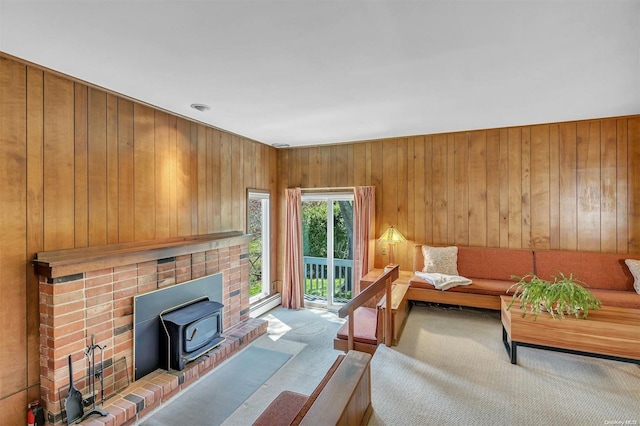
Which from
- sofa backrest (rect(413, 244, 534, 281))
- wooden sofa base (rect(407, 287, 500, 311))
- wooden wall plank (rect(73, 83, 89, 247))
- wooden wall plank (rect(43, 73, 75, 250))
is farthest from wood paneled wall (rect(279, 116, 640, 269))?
wooden wall plank (rect(43, 73, 75, 250))

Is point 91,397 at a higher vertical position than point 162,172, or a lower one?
lower

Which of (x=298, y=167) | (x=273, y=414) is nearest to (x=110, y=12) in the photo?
(x=273, y=414)

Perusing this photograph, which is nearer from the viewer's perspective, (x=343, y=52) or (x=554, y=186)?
(x=343, y=52)

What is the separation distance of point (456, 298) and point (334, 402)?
105 inches

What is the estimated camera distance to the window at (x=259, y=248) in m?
5.01

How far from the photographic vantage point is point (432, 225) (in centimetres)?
452

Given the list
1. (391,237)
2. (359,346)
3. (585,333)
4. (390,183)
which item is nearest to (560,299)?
(585,333)

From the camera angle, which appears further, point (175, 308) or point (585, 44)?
point (175, 308)

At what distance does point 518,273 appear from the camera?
3959mm

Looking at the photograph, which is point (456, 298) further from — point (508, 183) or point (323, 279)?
point (323, 279)

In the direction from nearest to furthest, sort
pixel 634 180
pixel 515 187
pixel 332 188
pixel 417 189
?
pixel 634 180, pixel 515 187, pixel 417 189, pixel 332 188

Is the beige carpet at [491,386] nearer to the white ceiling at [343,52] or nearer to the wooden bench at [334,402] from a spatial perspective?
the wooden bench at [334,402]

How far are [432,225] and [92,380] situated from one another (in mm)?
4198

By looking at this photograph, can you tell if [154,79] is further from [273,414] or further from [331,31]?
[273,414]
